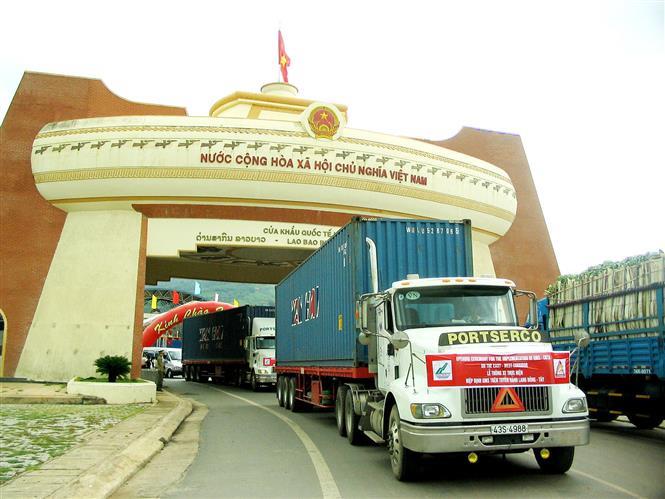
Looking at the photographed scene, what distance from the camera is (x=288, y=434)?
13406 millimetres

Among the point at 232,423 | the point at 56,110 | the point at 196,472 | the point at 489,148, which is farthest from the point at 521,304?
the point at 196,472

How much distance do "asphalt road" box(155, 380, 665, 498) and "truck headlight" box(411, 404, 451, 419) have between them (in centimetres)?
87

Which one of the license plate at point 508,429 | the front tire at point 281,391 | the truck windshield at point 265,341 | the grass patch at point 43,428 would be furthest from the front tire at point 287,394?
the license plate at point 508,429

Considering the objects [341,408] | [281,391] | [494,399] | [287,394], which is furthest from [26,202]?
[494,399]

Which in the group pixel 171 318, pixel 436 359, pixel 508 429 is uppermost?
pixel 171 318

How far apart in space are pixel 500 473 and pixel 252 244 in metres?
19.8

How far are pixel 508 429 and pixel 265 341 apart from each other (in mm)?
22554

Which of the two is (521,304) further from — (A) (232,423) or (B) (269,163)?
(A) (232,423)

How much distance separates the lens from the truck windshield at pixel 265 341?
29536 mm

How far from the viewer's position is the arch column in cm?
2605

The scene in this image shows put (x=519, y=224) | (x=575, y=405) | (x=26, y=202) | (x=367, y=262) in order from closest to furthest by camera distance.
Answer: (x=575, y=405) < (x=367, y=262) < (x=26, y=202) < (x=519, y=224)

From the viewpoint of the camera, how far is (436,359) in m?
8.00

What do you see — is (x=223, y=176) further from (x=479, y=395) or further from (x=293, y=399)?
(x=479, y=395)

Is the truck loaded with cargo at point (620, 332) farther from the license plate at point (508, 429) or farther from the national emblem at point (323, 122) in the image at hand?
the national emblem at point (323, 122)
